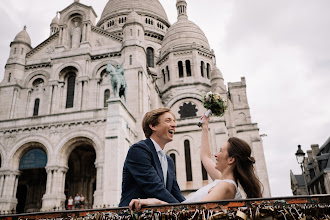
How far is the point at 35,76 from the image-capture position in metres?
25.8

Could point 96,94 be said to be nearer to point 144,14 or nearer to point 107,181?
point 107,181

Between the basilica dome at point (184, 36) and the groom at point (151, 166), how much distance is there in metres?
31.3

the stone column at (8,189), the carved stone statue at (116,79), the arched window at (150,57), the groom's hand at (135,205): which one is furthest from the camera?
the arched window at (150,57)

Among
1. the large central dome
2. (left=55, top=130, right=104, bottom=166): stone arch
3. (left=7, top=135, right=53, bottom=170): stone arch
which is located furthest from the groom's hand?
the large central dome

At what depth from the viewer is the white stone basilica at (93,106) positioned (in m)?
17.8

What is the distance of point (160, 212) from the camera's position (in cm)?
192

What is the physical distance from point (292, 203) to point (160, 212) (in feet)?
2.85

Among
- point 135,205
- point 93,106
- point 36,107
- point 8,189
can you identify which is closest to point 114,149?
point 8,189

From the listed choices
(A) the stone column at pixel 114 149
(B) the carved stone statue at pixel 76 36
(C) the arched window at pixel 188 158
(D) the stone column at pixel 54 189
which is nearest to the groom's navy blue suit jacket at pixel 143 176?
(A) the stone column at pixel 114 149

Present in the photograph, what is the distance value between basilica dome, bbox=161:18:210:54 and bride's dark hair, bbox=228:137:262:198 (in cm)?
3177

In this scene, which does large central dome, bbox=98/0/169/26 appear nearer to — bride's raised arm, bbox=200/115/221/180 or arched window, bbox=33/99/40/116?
arched window, bbox=33/99/40/116

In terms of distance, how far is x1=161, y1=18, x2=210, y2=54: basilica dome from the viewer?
34.3 metres

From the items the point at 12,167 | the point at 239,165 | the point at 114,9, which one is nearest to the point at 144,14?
the point at 114,9

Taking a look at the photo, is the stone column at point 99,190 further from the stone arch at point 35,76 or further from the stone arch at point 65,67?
the stone arch at point 35,76
